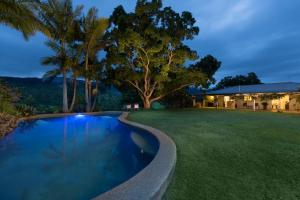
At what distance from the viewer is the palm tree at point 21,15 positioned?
904 centimetres

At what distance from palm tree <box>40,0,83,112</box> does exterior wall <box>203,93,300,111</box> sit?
54.8 ft

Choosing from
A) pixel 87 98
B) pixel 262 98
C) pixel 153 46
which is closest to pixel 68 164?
pixel 87 98

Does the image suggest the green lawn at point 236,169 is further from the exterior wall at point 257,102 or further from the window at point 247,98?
the window at point 247,98

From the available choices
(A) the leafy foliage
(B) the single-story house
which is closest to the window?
(B) the single-story house

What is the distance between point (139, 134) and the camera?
303 inches

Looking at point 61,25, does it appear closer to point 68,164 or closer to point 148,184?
point 68,164

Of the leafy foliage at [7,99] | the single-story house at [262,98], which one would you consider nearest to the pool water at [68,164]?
the leafy foliage at [7,99]

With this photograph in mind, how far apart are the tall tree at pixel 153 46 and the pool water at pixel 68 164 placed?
1170 cm

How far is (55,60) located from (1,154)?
12429 millimetres

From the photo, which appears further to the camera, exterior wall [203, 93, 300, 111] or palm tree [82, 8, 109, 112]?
exterior wall [203, 93, 300, 111]

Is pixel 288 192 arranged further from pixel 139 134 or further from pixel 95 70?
pixel 95 70

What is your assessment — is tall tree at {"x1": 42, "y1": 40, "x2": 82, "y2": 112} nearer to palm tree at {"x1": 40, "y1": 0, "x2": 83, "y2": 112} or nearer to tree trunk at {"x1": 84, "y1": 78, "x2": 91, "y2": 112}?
palm tree at {"x1": 40, "y1": 0, "x2": 83, "y2": 112}

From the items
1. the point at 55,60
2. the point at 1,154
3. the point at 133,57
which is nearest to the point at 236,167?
the point at 1,154

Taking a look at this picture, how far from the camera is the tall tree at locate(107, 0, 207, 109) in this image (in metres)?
18.5
